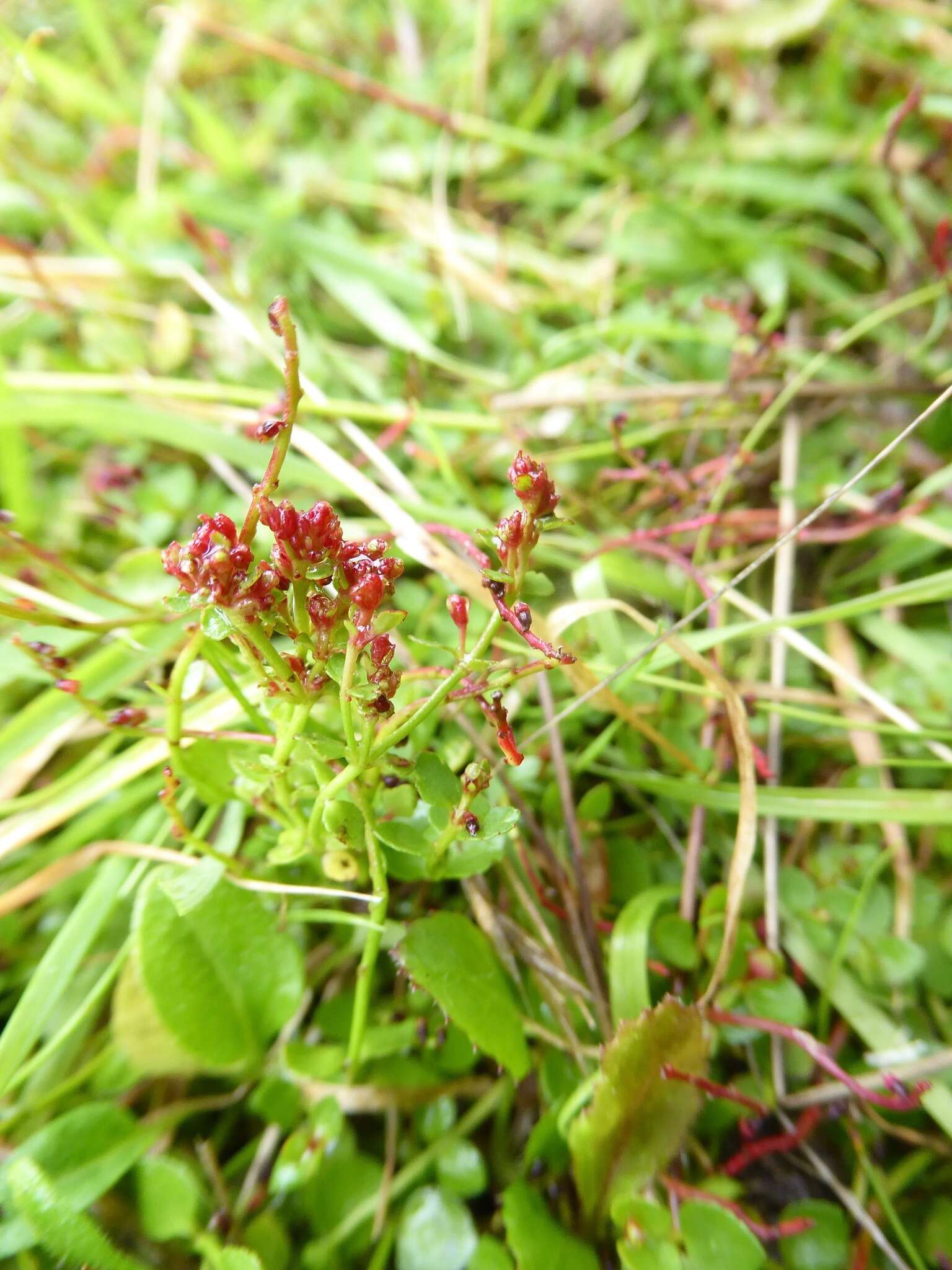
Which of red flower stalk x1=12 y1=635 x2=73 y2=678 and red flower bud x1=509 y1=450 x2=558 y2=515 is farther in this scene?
red flower stalk x1=12 y1=635 x2=73 y2=678

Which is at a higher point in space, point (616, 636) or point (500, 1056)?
point (616, 636)

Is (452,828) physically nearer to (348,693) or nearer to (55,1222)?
(348,693)

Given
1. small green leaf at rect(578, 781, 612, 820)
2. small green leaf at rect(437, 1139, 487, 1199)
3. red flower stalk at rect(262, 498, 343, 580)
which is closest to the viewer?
red flower stalk at rect(262, 498, 343, 580)

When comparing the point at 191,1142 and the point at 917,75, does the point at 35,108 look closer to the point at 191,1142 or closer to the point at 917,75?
the point at 917,75

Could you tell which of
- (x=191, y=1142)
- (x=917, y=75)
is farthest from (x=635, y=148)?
(x=191, y=1142)

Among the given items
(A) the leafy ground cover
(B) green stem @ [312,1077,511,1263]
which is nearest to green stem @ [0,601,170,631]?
(A) the leafy ground cover

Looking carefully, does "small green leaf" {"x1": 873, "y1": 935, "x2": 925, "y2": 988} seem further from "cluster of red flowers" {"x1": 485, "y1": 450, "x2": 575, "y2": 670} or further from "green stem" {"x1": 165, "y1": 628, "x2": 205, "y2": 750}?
"green stem" {"x1": 165, "y1": 628, "x2": 205, "y2": 750}
